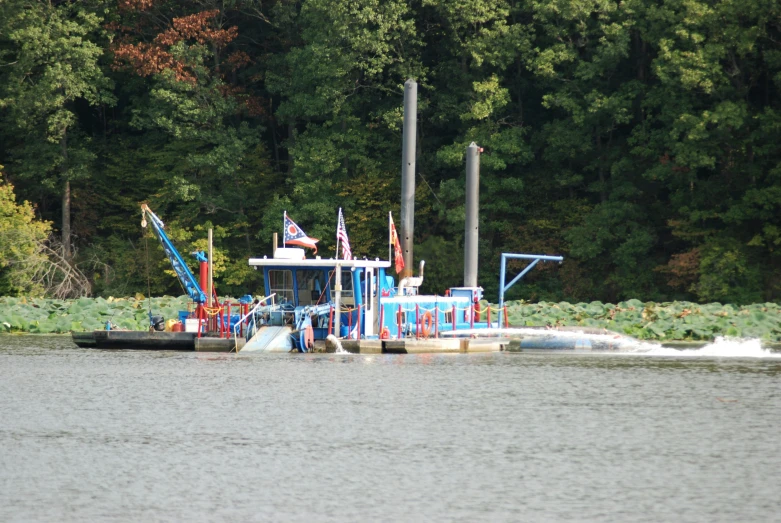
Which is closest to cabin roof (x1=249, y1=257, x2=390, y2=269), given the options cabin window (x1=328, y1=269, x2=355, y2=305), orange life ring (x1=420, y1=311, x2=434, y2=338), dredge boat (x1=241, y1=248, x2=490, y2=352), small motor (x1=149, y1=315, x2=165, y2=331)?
dredge boat (x1=241, y1=248, x2=490, y2=352)

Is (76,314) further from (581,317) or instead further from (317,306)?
(581,317)

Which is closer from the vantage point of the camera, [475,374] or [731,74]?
[475,374]

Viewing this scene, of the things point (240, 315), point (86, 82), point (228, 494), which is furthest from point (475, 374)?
point (86, 82)

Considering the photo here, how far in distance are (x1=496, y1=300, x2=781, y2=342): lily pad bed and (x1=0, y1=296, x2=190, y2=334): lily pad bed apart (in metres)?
12.9

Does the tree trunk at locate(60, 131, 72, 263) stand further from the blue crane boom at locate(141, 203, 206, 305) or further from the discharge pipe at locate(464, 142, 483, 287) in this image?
the discharge pipe at locate(464, 142, 483, 287)

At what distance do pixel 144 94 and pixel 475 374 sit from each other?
36.2 m

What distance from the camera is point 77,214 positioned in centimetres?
6725

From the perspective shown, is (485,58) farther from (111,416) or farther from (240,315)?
(111,416)

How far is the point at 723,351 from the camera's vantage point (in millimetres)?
41156

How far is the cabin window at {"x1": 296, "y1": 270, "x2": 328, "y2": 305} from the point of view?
39.2 m

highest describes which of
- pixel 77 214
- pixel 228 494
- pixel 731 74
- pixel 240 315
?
pixel 731 74

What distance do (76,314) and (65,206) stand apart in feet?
52.0

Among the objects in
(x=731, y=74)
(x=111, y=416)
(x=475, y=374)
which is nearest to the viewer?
(x=111, y=416)

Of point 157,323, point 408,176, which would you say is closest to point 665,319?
point 408,176
